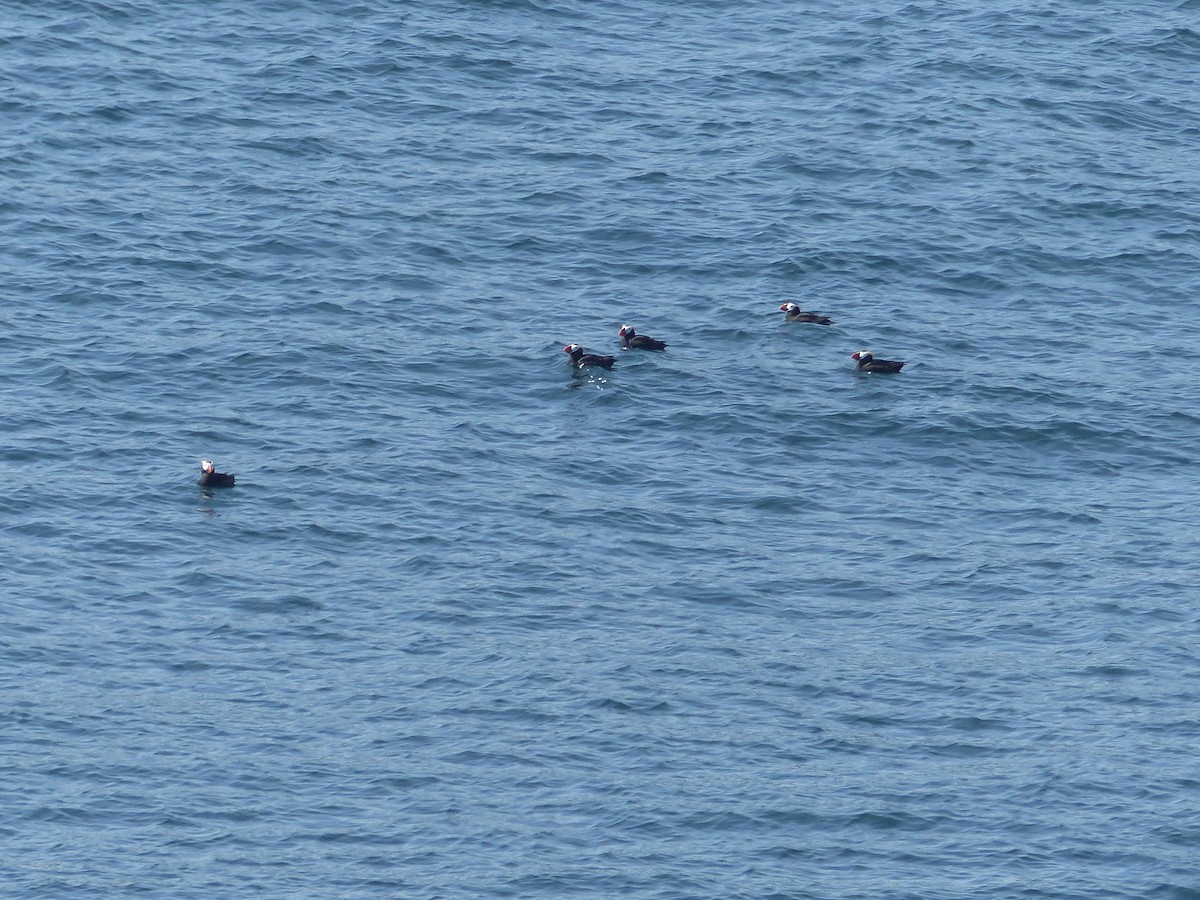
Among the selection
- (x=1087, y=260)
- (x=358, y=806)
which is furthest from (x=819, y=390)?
(x=358, y=806)

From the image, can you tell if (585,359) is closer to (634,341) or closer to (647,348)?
(634,341)

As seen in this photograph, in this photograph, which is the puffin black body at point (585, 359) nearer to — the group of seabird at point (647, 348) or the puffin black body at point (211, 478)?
the group of seabird at point (647, 348)

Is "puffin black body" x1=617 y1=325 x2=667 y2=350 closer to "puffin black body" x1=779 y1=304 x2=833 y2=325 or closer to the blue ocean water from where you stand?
the blue ocean water

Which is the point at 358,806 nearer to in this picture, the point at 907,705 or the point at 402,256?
the point at 907,705

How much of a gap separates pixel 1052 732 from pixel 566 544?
11614 millimetres

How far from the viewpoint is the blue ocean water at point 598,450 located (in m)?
40.5

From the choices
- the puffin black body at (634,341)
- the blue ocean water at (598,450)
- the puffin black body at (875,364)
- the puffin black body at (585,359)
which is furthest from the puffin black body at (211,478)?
the puffin black body at (875,364)

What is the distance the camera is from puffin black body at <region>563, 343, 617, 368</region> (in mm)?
55281

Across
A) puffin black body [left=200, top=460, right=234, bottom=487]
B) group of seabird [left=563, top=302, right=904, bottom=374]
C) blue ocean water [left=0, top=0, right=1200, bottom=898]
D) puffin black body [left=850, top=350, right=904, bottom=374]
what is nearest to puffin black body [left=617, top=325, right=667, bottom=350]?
group of seabird [left=563, top=302, right=904, bottom=374]

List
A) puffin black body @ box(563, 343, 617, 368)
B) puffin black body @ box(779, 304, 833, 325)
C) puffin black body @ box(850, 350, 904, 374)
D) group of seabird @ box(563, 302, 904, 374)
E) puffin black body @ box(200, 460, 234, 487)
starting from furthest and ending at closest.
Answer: puffin black body @ box(779, 304, 833, 325) → puffin black body @ box(850, 350, 904, 374) → group of seabird @ box(563, 302, 904, 374) → puffin black body @ box(563, 343, 617, 368) → puffin black body @ box(200, 460, 234, 487)

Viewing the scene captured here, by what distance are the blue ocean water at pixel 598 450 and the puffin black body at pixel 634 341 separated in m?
0.41

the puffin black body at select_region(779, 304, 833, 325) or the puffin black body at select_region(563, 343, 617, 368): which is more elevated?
the puffin black body at select_region(779, 304, 833, 325)

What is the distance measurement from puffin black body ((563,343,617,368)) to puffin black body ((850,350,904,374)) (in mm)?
6084

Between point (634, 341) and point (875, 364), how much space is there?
595 cm
